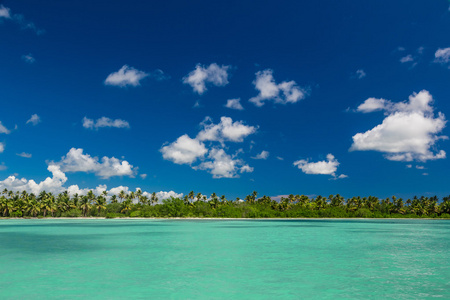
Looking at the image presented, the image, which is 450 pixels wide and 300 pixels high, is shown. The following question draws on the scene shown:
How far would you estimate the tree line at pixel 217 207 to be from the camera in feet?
506

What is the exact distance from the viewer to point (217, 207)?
518ft

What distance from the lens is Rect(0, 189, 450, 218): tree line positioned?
6073 inches

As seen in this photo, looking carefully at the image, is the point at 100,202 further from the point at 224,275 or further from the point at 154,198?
the point at 224,275

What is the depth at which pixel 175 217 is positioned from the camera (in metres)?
155

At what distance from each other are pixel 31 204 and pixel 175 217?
6096cm

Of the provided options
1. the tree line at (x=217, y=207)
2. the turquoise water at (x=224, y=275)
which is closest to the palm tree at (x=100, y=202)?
the tree line at (x=217, y=207)

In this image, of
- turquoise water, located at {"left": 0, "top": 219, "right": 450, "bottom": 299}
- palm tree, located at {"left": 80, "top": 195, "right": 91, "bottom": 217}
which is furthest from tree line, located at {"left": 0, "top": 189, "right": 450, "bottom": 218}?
turquoise water, located at {"left": 0, "top": 219, "right": 450, "bottom": 299}

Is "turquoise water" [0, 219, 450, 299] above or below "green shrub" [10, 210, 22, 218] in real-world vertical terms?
above

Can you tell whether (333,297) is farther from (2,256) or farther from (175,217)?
(175,217)

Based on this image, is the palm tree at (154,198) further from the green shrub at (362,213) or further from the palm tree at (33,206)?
the green shrub at (362,213)

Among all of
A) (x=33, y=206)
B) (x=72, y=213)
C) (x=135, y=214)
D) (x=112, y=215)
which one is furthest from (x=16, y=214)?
(x=135, y=214)

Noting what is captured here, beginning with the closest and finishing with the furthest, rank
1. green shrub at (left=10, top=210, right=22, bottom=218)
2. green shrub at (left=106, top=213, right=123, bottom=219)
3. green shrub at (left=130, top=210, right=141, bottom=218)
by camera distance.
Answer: green shrub at (left=10, top=210, right=22, bottom=218) → green shrub at (left=130, top=210, right=141, bottom=218) → green shrub at (left=106, top=213, right=123, bottom=219)

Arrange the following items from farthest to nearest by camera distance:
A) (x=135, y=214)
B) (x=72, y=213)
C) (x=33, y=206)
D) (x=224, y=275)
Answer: (x=72, y=213), (x=135, y=214), (x=33, y=206), (x=224, y=275)

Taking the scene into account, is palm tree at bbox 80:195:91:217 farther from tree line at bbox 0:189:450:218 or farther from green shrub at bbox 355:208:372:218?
green shrub at bbox 355:208:372:218
